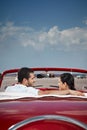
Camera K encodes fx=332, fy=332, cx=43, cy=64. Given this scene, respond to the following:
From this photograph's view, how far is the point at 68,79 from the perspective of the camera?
13.4 ft

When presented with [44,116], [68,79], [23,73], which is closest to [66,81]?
[68,79]

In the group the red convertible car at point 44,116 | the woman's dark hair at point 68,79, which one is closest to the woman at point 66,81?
the woman's dark hair at point 68,79

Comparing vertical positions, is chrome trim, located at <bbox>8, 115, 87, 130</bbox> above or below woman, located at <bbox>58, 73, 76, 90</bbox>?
below

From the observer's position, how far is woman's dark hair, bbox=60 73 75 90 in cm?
406

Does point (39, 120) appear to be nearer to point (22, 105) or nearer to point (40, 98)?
point (22, 105)

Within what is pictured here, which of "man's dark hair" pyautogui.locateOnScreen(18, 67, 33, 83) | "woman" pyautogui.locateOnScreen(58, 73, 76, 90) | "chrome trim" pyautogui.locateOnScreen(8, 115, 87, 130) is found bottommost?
"chrome trim" pyautogui.locateOnScreen(8, 115, 87, 130)

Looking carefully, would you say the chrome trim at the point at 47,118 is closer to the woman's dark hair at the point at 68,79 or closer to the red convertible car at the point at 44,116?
the red convertible car at the point at 44,116

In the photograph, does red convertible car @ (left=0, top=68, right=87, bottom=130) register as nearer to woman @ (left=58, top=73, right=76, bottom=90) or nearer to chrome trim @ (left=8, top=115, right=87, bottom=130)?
chrome trim @ (left=8, top=115, right=87, bottom=130)

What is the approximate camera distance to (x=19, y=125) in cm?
191

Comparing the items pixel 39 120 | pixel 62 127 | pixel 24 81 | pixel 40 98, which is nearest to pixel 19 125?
pixel 39 120

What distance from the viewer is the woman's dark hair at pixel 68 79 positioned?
4.06 m

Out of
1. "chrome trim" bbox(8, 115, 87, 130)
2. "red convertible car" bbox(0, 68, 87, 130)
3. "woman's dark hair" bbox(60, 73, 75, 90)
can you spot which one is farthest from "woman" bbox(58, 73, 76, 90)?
"chrome trim" bbox(8, 115, 87, 130)

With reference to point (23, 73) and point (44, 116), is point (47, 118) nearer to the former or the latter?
point (44, 116)

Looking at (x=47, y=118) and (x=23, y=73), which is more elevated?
(x=23, y=73)
